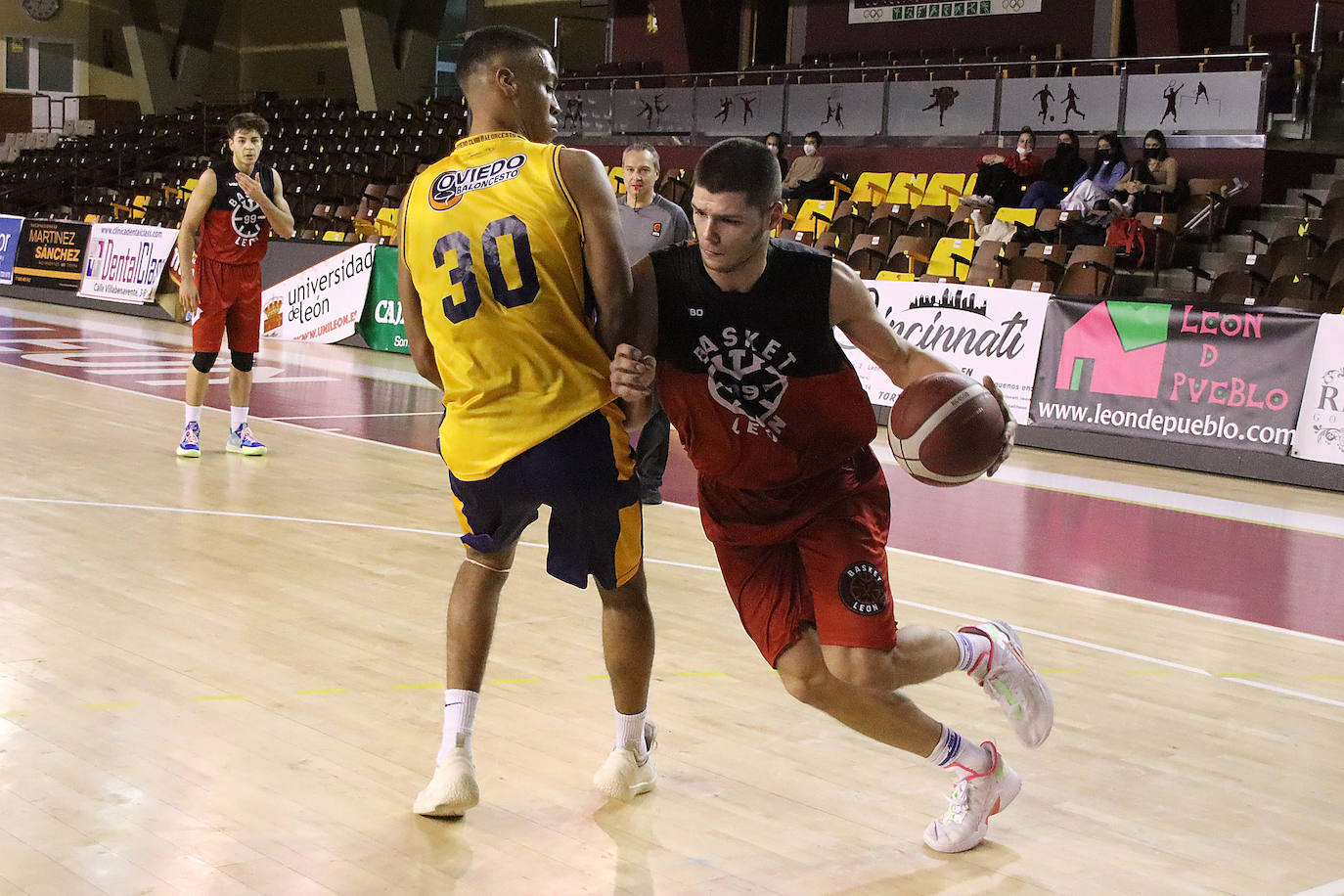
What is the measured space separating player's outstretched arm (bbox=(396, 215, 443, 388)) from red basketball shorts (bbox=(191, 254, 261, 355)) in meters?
4.95

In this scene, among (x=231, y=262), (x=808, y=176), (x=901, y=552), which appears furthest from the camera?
(x=808, y=176)

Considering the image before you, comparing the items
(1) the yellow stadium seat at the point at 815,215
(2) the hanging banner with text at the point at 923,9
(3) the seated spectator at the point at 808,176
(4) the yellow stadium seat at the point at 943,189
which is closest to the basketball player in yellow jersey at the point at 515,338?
(1) the yellow stadium seat at the point at 815,215

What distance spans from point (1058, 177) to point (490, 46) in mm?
12048

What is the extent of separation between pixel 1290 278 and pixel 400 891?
10.4 meters

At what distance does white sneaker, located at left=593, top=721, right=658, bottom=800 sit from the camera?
10.9 ft

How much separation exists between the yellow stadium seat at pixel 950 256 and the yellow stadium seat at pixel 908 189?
2736 millimetres

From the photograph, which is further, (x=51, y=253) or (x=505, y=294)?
(x=51, y=253)

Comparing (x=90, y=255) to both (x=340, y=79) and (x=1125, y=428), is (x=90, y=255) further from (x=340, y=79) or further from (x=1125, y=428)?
(x=340, y=79)

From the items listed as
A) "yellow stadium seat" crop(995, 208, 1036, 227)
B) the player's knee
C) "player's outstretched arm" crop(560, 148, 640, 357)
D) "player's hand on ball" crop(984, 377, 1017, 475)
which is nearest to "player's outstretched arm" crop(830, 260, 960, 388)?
"player's hand on ball" crop(984, 377, 1017, 475)

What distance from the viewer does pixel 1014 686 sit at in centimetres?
336

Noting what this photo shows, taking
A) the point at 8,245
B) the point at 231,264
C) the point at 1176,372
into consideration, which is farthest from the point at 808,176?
the point at 8,245

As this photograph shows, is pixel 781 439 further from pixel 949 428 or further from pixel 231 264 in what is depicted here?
pixel 231 264

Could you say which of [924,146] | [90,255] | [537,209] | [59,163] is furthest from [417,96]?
[537,209]

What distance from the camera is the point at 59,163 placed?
98.3 ft
